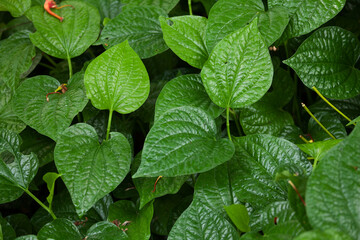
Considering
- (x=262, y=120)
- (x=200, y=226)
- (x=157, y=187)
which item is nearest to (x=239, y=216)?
(x=200, y=226)

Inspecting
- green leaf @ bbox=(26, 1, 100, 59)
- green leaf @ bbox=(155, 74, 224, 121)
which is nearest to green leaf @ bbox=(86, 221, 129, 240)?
green leaf @ bbox=(155, 74, 224, 121)

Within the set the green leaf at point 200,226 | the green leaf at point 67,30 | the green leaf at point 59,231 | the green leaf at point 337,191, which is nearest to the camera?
the green leaf at point 337,191

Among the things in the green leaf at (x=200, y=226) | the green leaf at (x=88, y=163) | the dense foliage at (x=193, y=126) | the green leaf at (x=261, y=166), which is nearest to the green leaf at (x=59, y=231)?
the dense foliage at (x=193, y=126)

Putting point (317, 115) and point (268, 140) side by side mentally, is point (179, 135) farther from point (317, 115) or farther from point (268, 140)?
point (317, 115)

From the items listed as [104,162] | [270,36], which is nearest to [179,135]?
[104,162]

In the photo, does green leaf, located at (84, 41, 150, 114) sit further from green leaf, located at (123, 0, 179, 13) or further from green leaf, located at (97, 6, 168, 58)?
green leaf, located at (123, 0, 179, 13)

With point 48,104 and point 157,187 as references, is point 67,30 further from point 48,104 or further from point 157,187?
point 157,187

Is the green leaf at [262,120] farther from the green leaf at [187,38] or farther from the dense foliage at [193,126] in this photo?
the green leaf at [187,38]
